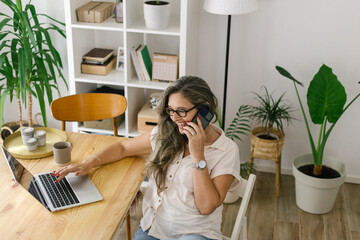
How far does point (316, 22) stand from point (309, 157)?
947mm

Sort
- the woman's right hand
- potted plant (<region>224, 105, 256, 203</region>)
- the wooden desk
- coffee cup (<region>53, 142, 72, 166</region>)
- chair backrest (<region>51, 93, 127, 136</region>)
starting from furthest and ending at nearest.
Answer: potted plant (<region>224, 105, 256, 203</region>) < chair backrest (<region>51, 93, 127, 136</region>) < coffee cup (<region>53, 142, 72, 166</region>) < the woman's right hand < the wooden desk

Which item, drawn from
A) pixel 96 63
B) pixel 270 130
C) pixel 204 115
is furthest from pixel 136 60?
pixel 204 115

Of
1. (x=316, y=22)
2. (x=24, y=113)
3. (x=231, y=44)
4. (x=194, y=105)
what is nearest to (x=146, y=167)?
(x=194, y=105)

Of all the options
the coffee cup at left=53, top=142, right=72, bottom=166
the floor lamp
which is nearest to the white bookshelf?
the floor lamp

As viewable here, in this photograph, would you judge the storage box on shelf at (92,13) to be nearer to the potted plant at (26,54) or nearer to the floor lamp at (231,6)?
the potted plant at (26,54)

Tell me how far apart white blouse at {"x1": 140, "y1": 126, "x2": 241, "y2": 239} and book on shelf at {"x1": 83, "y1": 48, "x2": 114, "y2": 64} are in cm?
132

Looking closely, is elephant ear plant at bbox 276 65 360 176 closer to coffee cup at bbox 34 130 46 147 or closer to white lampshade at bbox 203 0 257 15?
white lampshade at bbox 203 0 257 15

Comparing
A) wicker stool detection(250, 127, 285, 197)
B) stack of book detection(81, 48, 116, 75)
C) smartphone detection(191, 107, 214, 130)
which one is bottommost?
wicker stool detection(250, 127, 285, 197)

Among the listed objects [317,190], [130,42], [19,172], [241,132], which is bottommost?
[317,190]

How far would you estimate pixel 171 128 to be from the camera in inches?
84.7

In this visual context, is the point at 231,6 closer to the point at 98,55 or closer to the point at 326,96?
the point at 326,96

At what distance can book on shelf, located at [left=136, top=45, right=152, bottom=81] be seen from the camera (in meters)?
3.09

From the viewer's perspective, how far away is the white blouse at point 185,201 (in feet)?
6.70

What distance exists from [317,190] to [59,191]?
1.79 meters
